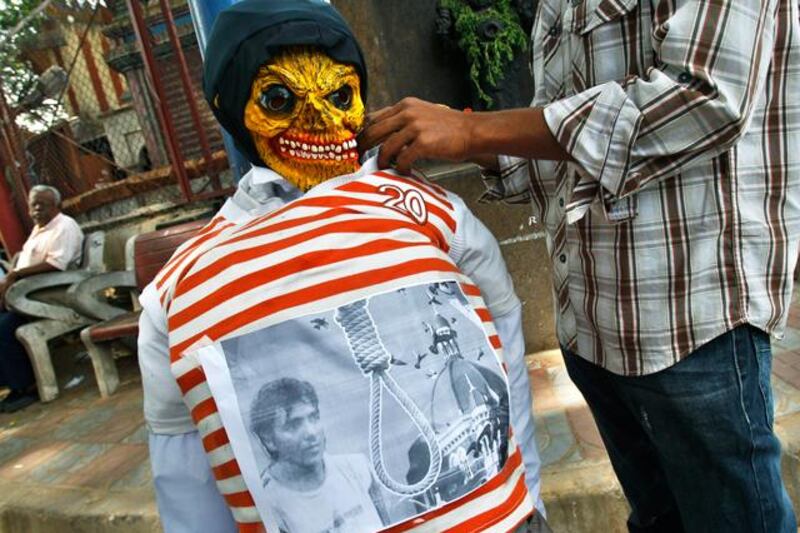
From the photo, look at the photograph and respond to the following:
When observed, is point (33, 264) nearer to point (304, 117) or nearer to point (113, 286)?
point (113, 286)

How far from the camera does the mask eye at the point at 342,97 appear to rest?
1.11 metres

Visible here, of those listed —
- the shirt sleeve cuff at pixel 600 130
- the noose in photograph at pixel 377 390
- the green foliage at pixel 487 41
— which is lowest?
the noose in photograph at pixel 377 390

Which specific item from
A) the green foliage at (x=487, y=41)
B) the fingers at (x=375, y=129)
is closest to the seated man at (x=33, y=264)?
the green foliage at (x=487, y=41)

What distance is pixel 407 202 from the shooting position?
40.9 inches

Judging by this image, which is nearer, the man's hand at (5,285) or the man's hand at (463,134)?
the man's hand at (463,134)

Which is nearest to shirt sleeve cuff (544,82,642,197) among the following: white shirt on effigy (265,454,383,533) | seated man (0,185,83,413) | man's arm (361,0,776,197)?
man's arm (361,0,776,197)

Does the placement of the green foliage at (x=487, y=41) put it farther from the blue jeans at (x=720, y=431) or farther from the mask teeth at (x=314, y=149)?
the blue jeans at (x=720, y=431)

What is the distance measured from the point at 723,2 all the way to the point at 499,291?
61 centimetres

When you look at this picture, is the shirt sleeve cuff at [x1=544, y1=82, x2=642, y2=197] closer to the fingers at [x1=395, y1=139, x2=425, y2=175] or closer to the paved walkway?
the fingers at [x1=395, y1=139, x2=425, y2=175]

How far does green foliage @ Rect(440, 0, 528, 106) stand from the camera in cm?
278

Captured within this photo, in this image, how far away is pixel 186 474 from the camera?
104 centimetres

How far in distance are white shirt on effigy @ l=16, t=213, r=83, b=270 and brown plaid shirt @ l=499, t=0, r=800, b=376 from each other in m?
4.71

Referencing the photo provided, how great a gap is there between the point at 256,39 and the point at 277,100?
0.36 feet

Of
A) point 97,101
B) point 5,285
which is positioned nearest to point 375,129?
point 5,285
